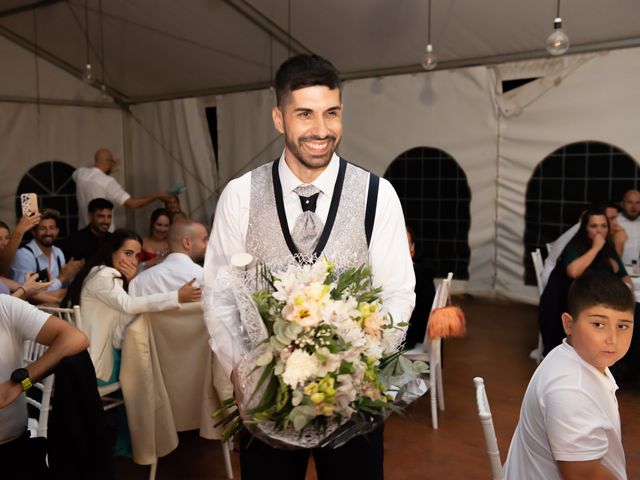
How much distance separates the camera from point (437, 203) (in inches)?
283

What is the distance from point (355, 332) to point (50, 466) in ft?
4.48

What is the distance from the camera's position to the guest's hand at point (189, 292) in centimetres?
259

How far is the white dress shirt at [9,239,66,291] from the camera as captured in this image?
424cm

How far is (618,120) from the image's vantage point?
18.7ft

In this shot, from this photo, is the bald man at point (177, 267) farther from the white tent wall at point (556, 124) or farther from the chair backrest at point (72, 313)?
the white tent wall at point (556, 124)

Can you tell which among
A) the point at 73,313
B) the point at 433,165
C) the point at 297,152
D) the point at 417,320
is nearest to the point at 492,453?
the point at 297,152

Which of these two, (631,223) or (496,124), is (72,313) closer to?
(631,223)

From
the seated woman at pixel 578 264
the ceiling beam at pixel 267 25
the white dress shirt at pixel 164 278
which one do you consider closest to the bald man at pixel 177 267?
the white dress shirt at pixel 164 278

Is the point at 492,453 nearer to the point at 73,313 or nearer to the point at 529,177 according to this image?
the point at 73,313

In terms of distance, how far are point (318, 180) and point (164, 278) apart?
1835 mm

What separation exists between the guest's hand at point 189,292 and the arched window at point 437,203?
15.0ft

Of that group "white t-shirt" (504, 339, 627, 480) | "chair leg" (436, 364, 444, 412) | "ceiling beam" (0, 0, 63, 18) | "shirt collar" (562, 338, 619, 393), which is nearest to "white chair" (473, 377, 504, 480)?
"white t-shirt" (504, 339, 627, 480)

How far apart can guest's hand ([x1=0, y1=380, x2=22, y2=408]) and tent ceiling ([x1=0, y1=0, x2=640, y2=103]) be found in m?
4.87

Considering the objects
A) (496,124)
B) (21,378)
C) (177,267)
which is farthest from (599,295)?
(496,124)
